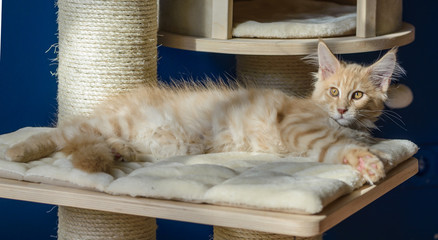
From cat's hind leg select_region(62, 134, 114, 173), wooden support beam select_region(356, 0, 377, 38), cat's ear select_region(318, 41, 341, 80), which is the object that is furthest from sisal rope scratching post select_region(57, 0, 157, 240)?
wooden support beam select_region(356, 0, 377, 38)

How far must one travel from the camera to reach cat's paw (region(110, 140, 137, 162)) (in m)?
2.18

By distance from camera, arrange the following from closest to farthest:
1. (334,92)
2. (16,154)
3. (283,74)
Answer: (16,154)
(334,92)
(283,74)

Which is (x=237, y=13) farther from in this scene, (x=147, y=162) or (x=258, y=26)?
(x=147, y=162)

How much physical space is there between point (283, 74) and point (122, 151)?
909 millimetres

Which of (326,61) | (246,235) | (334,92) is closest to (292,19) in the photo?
(326,61)

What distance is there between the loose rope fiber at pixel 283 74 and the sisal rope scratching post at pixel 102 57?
54 centimetres

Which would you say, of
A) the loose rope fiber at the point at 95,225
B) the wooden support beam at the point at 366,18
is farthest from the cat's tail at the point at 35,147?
the wooden support beam at the point at 366,18

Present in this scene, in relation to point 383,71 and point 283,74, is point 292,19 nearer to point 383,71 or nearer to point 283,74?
point 283,74

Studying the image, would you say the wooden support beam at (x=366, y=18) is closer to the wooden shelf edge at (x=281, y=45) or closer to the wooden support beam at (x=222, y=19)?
the wooden shelf edge at (x=281, y=45)

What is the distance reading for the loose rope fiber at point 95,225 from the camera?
2.32m

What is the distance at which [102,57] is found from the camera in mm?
2441

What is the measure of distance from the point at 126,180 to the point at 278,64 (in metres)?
1.14

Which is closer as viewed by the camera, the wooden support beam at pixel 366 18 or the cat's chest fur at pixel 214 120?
the cat's chest fur at pixel 214 120

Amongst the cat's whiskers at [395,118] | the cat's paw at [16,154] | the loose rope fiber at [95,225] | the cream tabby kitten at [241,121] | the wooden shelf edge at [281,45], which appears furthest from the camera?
the cat's whiskers at [395,118]
